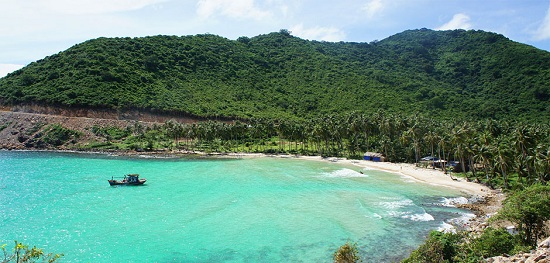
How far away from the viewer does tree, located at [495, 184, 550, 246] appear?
1150 inches

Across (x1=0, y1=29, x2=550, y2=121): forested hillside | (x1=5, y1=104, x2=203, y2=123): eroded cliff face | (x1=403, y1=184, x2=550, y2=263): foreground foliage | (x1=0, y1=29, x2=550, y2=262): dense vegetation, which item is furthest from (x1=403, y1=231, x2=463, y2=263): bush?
(x1=5, y1=104, x2=203, y2=123): eroded cliff face

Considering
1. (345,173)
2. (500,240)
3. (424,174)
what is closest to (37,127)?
(345,173)

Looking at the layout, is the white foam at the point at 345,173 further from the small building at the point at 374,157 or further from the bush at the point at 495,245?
the bush at the point at 495,245

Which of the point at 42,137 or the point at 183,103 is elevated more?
the point at 183,103

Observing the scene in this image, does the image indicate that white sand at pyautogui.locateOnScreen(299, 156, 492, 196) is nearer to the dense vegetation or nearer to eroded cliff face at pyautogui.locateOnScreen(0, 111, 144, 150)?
the dense vegetation

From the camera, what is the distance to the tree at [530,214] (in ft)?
95.8

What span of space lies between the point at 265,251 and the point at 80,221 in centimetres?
2428

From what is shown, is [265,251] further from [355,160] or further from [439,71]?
[439,71]

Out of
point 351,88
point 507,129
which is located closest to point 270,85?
point 351,88

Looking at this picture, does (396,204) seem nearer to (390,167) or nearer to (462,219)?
(462,219)

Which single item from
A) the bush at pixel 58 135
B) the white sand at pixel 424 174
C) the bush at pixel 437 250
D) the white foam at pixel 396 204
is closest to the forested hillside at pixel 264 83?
the bush at pixel 58 135

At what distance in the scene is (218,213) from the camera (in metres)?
49.8

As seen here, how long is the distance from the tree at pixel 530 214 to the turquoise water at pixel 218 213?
9664 millimetres

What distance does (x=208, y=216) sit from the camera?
159 feet
